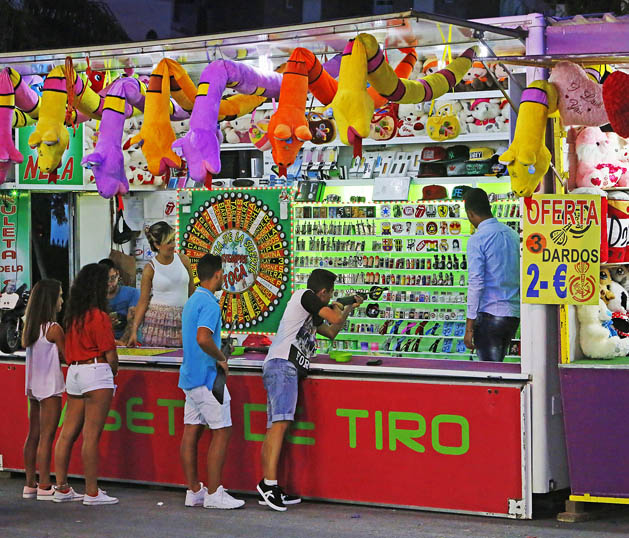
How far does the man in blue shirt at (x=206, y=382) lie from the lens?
7.09m

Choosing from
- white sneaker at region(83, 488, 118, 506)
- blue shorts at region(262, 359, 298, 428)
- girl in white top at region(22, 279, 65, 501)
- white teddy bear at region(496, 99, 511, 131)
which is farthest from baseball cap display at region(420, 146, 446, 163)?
white sneaker at region(83, 488, 118, 506)

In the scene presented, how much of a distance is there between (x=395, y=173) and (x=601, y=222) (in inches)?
123

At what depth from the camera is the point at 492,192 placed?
930 centimetres

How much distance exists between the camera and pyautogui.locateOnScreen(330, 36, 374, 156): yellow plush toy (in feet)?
19.7

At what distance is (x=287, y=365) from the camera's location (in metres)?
7.17

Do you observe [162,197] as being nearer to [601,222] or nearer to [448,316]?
[448,316]

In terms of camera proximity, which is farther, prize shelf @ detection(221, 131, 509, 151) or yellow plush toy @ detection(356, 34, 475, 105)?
prize shelf @ detection(221, 131, 509, 151)

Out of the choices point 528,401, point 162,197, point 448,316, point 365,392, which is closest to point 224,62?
point 365,392

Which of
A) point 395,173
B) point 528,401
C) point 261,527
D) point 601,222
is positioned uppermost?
point 395,173

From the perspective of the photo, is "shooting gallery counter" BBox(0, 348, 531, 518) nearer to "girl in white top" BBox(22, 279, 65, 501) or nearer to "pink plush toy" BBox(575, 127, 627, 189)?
"girl in white top" BBox(22, 279, 65, 501)

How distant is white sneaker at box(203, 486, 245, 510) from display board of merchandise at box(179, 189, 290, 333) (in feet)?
10.1

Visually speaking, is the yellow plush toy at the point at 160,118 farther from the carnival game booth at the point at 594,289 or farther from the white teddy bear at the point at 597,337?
the white teddy bear at the point at 597,337

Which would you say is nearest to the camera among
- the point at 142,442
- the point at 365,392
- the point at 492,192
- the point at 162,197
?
the point at 365,392

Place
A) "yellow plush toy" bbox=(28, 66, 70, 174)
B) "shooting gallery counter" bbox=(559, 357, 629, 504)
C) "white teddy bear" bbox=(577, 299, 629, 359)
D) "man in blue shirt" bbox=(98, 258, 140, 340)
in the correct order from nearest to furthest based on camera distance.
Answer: "shooting gallery counter" bbox=(559, 357, 629, 504) → "white teddy bear" bbox=(577, 299, 629, 359) → "yellow plush toy" bbox=(28, 66, 70, 174) → "man in blue shirt" bbox=(98, 258, 140, 340)
